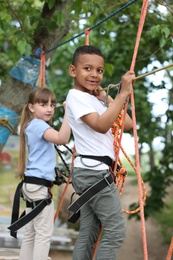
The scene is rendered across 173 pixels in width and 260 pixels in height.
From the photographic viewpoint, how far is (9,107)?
17.0 feet

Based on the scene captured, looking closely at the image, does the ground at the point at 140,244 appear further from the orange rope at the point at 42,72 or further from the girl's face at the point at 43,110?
the girl's face at the point at 43,110

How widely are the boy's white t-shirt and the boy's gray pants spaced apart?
5 cm

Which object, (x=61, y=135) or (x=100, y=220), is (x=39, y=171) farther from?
(x=100, y=220)

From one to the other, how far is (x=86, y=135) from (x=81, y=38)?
440 centimetres

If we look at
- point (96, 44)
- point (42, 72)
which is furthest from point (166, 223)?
point (42, 72)

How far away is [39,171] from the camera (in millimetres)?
3584

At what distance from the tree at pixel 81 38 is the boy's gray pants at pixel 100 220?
63.9 inches

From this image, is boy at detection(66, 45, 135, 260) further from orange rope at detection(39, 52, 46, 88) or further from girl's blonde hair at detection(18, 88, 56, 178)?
orange rope at detection(39, 52, 46, 88)

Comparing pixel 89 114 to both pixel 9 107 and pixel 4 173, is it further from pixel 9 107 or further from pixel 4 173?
pixel 4 173

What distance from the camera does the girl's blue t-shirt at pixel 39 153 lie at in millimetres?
3584

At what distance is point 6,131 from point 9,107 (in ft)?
0.71

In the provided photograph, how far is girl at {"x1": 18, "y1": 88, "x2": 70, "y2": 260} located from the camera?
11.7 feet

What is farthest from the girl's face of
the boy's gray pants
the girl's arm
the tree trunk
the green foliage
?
the green foliage

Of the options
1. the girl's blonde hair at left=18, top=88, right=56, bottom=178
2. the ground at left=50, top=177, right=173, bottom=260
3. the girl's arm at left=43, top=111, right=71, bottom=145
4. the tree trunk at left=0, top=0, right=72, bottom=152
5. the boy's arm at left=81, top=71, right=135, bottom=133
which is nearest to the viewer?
the boy's arm at left=81, top=71, right=135, bottom=133
